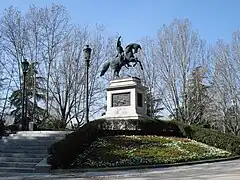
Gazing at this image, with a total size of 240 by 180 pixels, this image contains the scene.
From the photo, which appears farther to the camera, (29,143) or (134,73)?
(134,73)

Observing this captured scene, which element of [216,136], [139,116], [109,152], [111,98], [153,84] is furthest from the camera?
[153,84]

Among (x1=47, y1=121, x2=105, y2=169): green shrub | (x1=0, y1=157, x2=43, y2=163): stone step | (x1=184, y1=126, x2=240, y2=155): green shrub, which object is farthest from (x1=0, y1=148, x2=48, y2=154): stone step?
(x1=184, y1=126, x2=240, y2=155): green shrub

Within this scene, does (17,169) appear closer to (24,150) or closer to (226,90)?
(24,150)

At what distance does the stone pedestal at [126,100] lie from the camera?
874 inches

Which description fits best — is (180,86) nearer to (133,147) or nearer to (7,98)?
(7,98)

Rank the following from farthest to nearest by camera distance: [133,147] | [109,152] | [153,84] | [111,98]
Result: [153,84] → [111,98] → [133,147] → [109,152]

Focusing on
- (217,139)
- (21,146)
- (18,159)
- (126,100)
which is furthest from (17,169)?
(217,139)

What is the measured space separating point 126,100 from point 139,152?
759 cm

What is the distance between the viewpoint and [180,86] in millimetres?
37156

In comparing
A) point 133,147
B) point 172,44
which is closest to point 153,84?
point 172,44

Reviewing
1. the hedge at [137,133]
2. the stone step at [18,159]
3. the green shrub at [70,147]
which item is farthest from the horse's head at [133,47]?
the stone step at [18,159]

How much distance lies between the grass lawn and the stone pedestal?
3736 millimetres

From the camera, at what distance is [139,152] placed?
15.5 meters

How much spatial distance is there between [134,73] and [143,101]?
1714 centimetres
